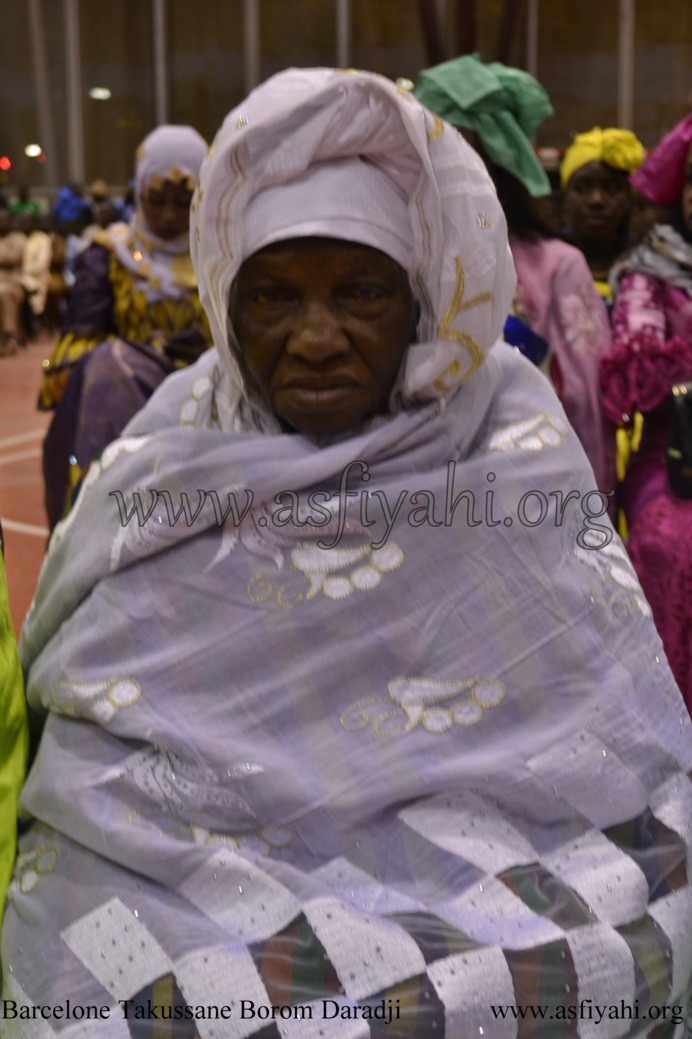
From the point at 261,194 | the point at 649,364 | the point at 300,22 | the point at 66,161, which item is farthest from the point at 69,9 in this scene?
the point at 261,194

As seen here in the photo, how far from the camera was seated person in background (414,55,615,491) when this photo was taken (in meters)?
3.87

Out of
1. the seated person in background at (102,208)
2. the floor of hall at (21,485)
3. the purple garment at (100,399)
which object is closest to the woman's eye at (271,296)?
the purple garment at (100,399)

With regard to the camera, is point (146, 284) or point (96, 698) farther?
point (146, 284)

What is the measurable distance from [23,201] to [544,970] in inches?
689

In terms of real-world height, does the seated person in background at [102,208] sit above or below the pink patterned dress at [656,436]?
below

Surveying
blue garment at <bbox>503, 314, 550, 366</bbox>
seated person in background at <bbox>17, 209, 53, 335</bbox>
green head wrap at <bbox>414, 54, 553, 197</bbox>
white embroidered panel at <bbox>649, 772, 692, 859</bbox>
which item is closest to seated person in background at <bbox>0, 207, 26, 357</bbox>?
seated person in background at <bbox>17, 209, 53, 335</bbox>

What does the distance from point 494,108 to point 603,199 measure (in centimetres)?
128

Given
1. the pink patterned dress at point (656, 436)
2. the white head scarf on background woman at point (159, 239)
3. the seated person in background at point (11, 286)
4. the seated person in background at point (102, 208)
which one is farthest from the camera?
the seated person in background at point (102, 208)

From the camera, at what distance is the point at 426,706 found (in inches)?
64.4

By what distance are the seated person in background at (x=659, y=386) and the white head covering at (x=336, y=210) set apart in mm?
1500

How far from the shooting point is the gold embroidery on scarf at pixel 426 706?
1621mm

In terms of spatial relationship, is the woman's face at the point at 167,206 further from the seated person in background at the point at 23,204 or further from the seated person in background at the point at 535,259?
the seated person in background at the point at 23,204

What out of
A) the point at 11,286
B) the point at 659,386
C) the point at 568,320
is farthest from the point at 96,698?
the point at 11,286

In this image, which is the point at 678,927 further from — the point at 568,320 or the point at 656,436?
the point at 568,320
